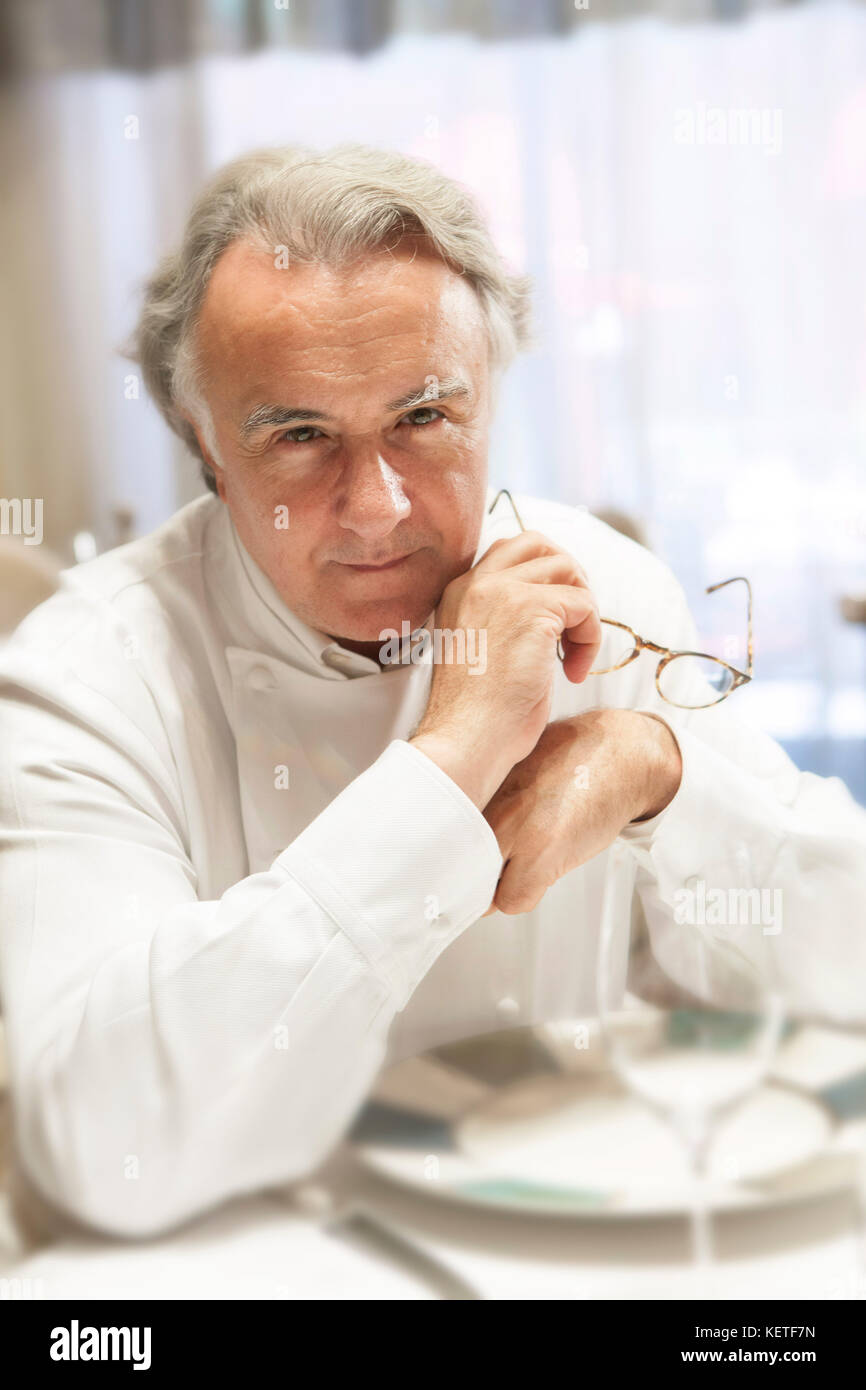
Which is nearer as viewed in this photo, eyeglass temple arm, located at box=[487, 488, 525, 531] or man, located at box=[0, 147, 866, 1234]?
man, located at box=[0, 147, 866, 1234]

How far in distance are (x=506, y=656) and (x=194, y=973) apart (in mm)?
208

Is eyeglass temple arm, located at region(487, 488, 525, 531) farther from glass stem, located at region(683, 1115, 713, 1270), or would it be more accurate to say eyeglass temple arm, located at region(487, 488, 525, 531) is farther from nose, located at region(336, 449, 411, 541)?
glass stem, located at region(683, 1115, 713, 1270)

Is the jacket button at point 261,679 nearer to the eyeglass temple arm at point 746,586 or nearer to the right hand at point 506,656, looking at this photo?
the right hand at point 506,656

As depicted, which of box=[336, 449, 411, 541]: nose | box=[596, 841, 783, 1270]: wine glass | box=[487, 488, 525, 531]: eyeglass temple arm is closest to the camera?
box=[596, 841, 783, 1270]: wine glass

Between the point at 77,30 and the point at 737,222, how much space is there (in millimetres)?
394

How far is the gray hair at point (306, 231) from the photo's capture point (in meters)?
0.53

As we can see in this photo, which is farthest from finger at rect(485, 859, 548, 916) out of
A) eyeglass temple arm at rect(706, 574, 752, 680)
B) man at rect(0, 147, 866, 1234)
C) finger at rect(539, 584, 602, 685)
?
eyeglass temple arm at rect(706, 574, 752, 680)

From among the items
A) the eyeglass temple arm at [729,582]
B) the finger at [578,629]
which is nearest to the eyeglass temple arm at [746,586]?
the eyeglass temple arm at [729,582]

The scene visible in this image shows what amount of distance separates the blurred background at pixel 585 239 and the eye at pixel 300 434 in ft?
0.36

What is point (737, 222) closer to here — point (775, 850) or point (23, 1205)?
point (775, 850)

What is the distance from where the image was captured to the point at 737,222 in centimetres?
66

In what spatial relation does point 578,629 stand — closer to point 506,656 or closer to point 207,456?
point 506,656

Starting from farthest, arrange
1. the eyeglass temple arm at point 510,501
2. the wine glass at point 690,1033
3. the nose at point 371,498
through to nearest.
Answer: the eyeglass temple arm at point 510,501 → the nose at point 371,498 → the wine glass at point 690,1033

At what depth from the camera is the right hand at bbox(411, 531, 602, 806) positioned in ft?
1.72
